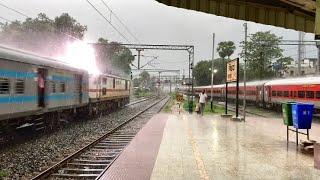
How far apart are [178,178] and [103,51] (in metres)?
65.0

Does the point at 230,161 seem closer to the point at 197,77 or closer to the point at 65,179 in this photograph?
the point at 65,179

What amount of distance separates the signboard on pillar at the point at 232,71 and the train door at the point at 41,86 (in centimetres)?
1355

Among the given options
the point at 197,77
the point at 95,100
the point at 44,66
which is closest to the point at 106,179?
the point at 44,66

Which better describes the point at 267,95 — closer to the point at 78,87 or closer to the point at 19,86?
the point at 78,87

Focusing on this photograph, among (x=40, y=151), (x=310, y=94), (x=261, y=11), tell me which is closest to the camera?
(x=261, y=11)

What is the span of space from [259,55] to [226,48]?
109ft

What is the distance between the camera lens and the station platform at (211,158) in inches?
454

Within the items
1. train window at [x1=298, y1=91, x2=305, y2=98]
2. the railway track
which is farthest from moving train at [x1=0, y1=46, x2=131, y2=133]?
train window at [x1=298, y1=91, x2=305, y2=98]

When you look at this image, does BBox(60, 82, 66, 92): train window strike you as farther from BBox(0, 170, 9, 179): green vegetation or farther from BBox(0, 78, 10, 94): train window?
BBox(0, 170, 9, 179): green vegetation

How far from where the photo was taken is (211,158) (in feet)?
45.9

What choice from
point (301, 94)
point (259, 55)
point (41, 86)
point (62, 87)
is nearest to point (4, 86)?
point (41, 86)

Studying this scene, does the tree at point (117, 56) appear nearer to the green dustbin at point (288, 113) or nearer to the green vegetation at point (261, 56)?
the green vegetation at point (261, 56)

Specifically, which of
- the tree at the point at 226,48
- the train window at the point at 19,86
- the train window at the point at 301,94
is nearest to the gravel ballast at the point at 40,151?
the train window at the point at 19,86

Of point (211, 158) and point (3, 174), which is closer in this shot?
point (3, 174)
